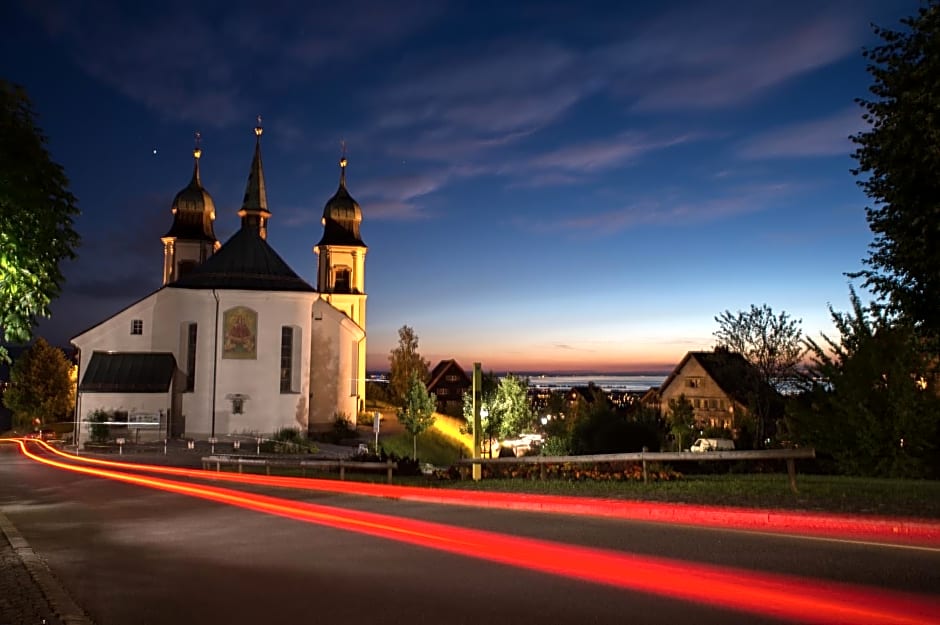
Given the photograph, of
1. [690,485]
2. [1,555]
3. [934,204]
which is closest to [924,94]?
[934,204]

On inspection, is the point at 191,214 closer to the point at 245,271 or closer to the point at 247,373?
the point at 245,271

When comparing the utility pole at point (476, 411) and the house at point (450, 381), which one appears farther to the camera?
the house at point (450, 381)

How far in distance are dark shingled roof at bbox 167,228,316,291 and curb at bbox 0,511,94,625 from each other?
116 feet

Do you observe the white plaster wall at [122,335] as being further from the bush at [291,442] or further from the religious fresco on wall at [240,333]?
the bush at [291,442]

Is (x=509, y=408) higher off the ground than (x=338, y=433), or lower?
higher

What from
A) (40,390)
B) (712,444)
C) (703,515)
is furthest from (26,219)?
(40,390)

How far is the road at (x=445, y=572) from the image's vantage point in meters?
6.80

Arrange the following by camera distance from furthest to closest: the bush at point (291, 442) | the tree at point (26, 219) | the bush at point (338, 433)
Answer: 1. the bush at point (338, 433)
2. the bush at point (291, 442)
3. the tree at point (26, 219)

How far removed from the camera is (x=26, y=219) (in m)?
8.55

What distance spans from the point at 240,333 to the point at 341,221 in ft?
66.7

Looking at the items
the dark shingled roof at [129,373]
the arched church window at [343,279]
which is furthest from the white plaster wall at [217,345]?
the arched church window at [343,279]

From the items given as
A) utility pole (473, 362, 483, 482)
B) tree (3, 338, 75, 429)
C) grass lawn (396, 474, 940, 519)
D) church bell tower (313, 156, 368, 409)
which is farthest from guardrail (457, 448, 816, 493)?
tree (3, 338, 75, 429)

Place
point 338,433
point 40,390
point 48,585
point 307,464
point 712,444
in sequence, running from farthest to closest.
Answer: point 40,390 < point 338,433 < point 712,444 < point 307,464 < point 48,585

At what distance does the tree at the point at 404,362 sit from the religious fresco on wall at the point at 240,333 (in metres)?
27.6
